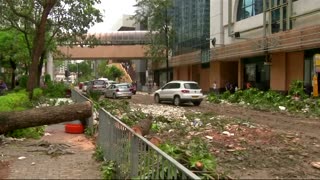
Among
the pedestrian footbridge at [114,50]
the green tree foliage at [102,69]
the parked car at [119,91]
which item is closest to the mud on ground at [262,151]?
the parked car at [119,91]

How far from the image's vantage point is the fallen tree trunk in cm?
1176

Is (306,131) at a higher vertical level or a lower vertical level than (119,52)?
lower

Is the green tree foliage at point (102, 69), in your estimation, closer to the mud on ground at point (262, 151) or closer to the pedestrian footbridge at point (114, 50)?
the pedestrian footbridge at point (114, 50)

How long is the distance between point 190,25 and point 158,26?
472 cm

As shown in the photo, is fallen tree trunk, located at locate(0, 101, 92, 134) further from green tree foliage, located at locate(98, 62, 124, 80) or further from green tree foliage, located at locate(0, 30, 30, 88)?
green tree foliage, located at locate(98, 62, 124, 80)

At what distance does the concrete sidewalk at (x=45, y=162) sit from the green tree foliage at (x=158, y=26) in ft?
139

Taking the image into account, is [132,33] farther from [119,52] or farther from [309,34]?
[309,34]

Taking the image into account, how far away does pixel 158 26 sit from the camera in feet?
181

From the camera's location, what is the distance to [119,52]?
221 ft

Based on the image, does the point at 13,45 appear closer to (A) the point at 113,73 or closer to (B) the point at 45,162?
(B) the point at 45,162

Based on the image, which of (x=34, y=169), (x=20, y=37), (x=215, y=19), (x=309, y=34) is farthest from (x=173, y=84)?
(x=34, y=169)

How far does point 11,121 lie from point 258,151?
5.97m

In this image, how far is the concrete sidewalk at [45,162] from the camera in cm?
837

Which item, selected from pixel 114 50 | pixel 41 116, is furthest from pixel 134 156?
pixel 114 50
